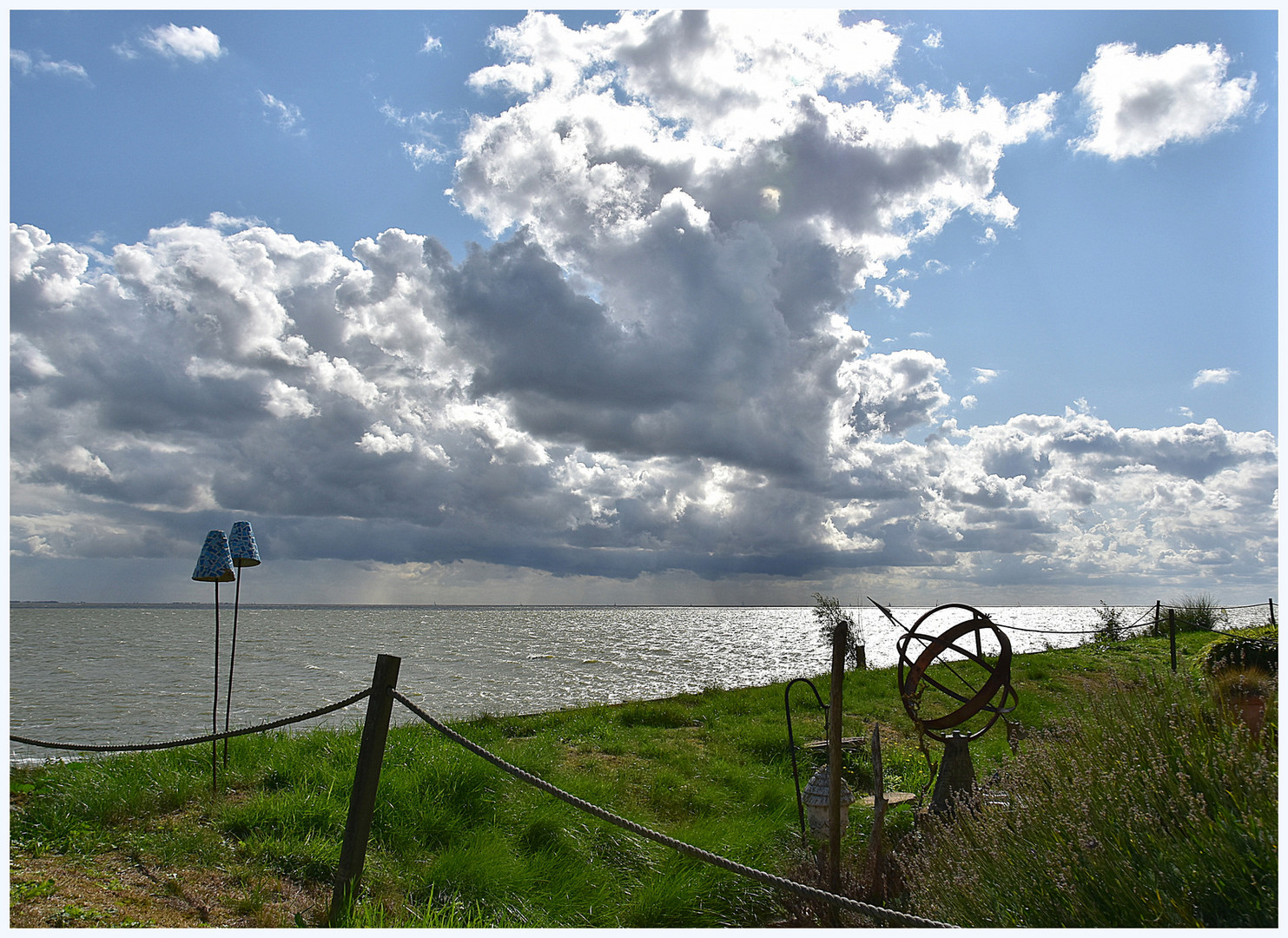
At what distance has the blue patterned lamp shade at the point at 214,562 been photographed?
677cm

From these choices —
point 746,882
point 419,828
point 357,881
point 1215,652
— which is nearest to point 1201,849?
point 746,882

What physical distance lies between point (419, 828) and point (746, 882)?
2325 millimetres

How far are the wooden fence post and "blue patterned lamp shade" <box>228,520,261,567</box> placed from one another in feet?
14.1

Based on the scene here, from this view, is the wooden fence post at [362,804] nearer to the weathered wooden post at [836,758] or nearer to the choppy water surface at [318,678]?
the weathered wooden post at [836,758]

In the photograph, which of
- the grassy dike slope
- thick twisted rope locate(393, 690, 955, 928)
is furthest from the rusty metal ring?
thick twisted rope locate(393, 690, 955, 928)

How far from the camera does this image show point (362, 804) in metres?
3.61

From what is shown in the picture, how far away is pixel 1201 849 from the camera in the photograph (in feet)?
8.05

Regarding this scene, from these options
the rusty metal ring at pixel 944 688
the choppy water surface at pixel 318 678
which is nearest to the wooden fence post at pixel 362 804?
the rusty metal ring at pixel 944 688

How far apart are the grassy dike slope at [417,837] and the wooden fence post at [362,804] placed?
13 centimetres

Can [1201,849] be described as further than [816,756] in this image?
No

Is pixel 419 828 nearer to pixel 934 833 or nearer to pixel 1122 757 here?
pixel 934 833

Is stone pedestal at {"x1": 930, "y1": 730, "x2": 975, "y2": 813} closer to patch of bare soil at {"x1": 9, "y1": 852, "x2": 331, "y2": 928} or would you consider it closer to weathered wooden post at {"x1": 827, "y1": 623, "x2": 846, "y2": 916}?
weathered wooden post at {"x1": 827, "y1": 623, "x2": 846, "y2": 916}

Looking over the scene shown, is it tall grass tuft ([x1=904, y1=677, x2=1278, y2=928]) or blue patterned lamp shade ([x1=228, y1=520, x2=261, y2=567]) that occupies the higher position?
blue patterned lamp shade ([x1=228, y1=520, x2=261, y2=567])

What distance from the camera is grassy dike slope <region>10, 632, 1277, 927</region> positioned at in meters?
3.90
